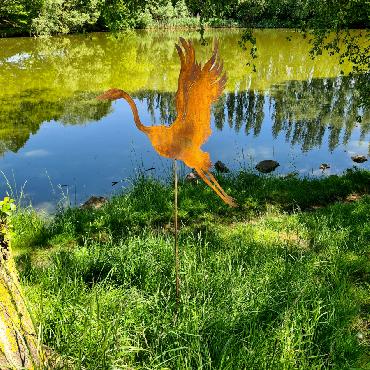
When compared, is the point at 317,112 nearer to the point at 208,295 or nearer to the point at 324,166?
the point at 324,166

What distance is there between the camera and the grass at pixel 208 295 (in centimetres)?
231

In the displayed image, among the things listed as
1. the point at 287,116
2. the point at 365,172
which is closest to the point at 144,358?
the point at 365,172

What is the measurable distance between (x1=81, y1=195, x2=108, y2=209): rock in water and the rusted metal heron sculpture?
3871 millimetres

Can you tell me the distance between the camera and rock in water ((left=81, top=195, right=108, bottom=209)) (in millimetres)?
6350

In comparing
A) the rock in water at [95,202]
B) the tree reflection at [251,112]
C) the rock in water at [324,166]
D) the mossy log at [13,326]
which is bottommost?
the rock in water at [95,202]

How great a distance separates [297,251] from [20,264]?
2.84 metres

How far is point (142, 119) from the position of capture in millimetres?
11078

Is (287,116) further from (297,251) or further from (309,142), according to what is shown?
(297,251)

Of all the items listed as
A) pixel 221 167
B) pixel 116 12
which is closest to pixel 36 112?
pixel 116 12

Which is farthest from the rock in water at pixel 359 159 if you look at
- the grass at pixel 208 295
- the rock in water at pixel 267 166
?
the grass at pixel 208 295

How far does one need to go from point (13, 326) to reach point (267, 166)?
6.68m

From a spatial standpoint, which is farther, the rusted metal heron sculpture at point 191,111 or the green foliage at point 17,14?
the green foliage at point 17,14

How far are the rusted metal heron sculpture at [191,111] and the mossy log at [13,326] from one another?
1.14m

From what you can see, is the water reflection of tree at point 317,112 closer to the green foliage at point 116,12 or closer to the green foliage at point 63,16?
the green foliage at point 116,12
